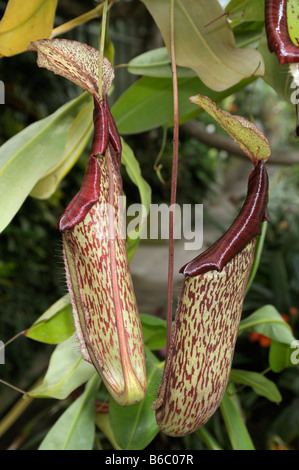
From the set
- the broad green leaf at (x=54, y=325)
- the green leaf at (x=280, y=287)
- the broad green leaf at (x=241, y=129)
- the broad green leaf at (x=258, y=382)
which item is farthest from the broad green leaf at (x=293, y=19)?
the green leaf at (x=280, y=287)

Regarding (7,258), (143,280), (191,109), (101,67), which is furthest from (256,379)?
(143,280)

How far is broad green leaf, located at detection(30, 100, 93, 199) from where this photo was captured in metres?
0.67

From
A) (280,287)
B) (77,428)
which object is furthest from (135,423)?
(280,287)

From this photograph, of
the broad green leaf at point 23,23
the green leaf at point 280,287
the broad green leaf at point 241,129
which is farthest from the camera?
the green leaf at point 280,287

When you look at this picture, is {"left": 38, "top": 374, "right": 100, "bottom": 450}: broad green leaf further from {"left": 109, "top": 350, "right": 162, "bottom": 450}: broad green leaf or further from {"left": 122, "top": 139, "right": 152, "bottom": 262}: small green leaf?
{"left": 122, "top": 139, "right": 152, "bottom": 262}: small green leaf

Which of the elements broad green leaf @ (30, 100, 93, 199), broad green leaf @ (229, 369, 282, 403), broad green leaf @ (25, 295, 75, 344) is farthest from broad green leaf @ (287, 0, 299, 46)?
broad green leaf @ (229, 369, 282, 403)

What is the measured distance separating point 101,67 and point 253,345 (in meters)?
1.80

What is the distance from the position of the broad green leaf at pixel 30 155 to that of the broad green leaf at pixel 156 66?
0.09 m

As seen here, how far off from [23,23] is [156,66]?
0.21 m

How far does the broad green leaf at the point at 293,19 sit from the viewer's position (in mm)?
407

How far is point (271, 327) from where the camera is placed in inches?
28.2

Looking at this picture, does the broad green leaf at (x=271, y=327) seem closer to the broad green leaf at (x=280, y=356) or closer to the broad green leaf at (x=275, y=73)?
the broad green leaf at (x=280, y=356)

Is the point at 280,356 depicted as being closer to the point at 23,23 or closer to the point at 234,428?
the point at 234,428

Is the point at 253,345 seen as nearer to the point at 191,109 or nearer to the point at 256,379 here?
the point at 256,379
